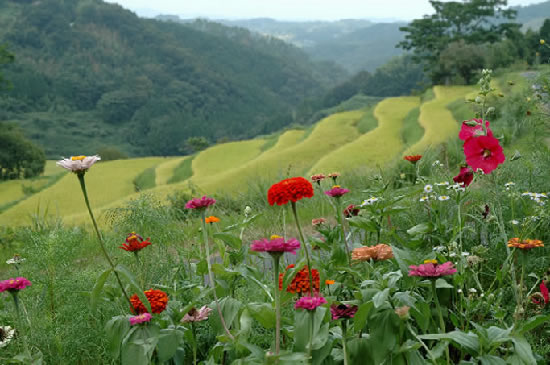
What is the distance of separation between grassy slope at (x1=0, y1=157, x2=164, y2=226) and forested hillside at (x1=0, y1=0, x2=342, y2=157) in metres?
53.8

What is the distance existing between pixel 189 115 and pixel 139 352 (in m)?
93.2

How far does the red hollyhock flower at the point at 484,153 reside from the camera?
167 cm

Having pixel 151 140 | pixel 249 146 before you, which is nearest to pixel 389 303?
pixel 249 146

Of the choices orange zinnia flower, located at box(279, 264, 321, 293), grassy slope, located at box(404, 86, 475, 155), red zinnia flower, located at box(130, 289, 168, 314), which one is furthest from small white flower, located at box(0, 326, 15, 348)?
grassy slope, located at box(404, 86, 475, 155)

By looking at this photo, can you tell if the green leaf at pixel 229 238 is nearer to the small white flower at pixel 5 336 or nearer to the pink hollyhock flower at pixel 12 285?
the pink hollyhock flower at pixel 12 285

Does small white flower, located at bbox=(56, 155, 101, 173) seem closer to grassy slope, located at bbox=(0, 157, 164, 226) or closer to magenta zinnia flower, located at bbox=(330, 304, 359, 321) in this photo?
magenta zinnia flower, located at bbox=(330, 304, 359, 321)

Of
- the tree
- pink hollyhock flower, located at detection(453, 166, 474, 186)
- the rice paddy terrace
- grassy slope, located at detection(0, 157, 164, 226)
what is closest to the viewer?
pink hollyhock flower, located at detection(453, 166, 474, 186)

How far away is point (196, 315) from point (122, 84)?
4003 inches

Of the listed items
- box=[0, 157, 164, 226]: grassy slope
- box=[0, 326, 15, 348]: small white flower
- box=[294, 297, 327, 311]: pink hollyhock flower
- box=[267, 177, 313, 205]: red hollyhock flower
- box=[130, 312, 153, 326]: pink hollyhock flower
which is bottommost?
box=[0, 157, 164, 226]: grassy slope

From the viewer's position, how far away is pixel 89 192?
17.3m

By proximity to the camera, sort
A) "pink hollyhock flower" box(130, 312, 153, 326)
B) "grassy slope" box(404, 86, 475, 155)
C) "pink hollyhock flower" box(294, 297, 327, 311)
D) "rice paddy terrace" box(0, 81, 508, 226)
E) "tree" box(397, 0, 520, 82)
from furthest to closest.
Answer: "tree" box(397, 0, 520, 82) < "grassy slope" box(404, 86, 475, 155) < "rice paddy terrace" box(0, 81, 508, 226) < "pink hollyhock flower" box(130, 312, 153, 326) < "pink hollyhock flower" box(294, 297, 327, 311)

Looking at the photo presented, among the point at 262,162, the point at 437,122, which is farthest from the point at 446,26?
the point at 262,162

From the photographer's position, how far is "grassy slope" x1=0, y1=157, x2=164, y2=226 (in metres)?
13.6

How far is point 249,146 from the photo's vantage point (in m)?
22.9
